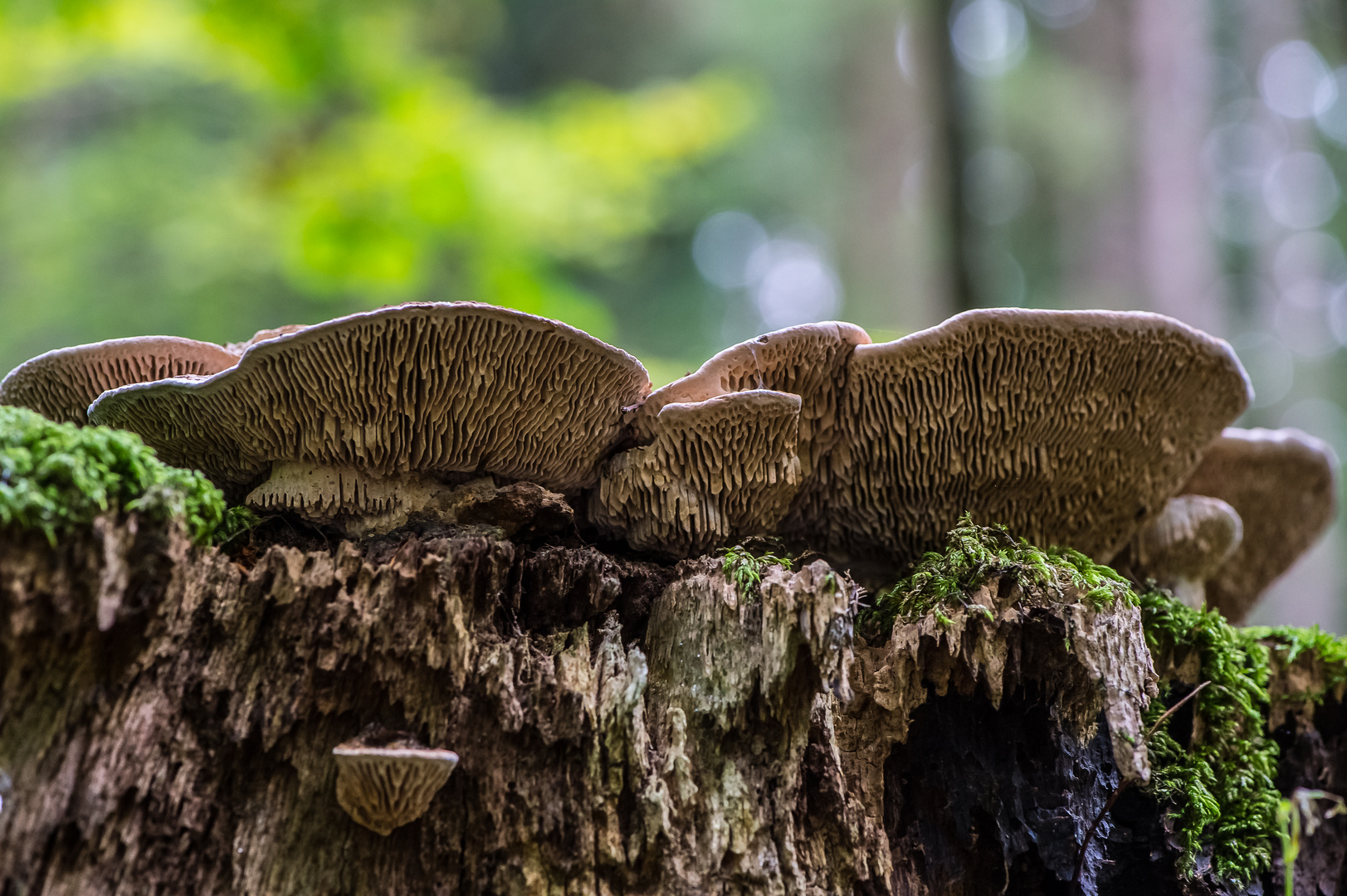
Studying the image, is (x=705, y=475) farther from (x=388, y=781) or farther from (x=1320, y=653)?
(x=1320, y=653)

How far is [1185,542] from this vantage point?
3.13 meters

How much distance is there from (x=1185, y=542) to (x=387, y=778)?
281 centimetres

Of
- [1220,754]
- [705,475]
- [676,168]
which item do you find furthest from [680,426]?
[676,168]

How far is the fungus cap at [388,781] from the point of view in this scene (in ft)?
5.92

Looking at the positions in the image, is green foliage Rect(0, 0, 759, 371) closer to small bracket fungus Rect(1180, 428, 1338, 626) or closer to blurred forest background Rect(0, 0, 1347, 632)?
blurred forest background Rect(0, 0, 1347, 632)

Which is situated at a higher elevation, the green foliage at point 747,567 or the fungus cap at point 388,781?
the green foliage at point 747,567

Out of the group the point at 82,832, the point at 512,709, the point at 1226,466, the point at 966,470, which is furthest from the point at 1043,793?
the point at 82,832

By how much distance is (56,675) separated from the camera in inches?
72.1

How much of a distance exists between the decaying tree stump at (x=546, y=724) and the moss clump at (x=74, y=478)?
55mm

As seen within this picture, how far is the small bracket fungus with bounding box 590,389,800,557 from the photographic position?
7.86 feet

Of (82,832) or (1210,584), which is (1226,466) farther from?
(82,832)

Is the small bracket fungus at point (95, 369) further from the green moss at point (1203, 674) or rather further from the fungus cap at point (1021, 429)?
the green moss at point (1203, 674)

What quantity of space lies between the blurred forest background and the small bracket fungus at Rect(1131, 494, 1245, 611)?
2.64 meters

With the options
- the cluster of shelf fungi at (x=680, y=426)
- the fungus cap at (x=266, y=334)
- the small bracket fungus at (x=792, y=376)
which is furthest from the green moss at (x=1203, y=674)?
the fungus cap at (x=266, y=334)
